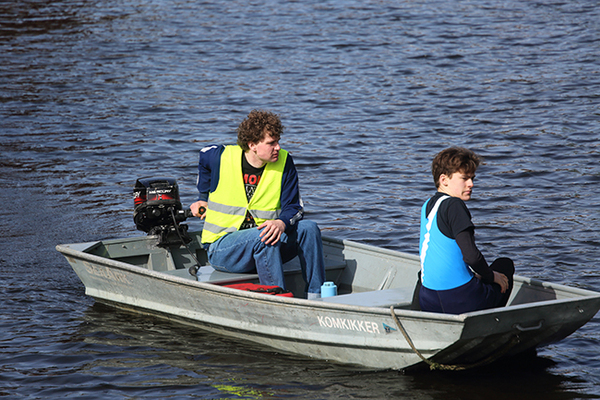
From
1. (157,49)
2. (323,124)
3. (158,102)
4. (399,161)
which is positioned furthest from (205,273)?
(157,49)

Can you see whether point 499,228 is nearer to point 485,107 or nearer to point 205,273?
point 205,273

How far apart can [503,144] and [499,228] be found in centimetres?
329

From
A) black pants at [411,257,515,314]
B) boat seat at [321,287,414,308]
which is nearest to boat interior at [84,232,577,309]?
boat seat at [321,287,414,308]

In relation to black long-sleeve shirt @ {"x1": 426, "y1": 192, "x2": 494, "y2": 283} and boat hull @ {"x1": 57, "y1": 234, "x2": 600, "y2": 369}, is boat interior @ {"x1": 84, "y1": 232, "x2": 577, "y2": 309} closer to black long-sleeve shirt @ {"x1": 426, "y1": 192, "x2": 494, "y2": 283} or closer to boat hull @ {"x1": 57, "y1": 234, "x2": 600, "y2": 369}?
boat hull @ {"x1": 57, "y1": 234, "x2": 600, "y2": 369}

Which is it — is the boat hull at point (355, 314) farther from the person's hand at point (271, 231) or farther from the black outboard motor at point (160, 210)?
the person's hand at point (271, 231)

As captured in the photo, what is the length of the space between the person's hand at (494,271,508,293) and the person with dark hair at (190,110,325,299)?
1.52 meters

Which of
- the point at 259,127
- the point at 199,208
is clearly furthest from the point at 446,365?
the point at 199,208

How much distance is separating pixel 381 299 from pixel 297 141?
283 inches

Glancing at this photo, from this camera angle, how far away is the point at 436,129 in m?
12.5

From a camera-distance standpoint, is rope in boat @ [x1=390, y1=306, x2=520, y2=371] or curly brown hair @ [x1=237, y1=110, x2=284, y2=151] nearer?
rope in boat @ [x1=390, y1=306, x2=520, y2=371]

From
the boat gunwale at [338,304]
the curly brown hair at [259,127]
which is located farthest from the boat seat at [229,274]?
the curly brown hair at [259,127]

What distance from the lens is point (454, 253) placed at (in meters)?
4.66

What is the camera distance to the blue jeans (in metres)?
5.75

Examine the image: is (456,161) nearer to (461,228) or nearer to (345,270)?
(461,228)
